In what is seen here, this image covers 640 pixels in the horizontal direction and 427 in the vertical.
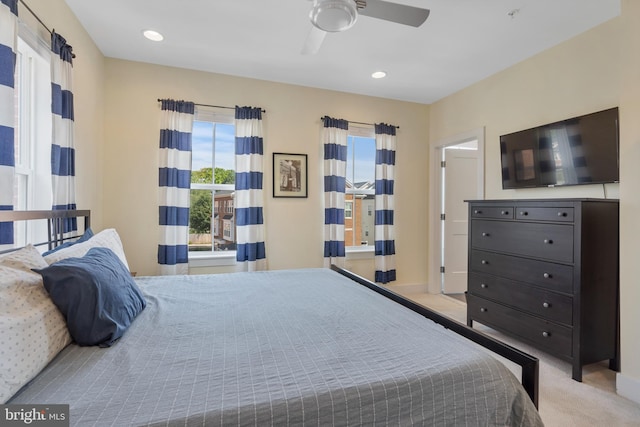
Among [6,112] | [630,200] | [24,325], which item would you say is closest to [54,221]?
[6,112]

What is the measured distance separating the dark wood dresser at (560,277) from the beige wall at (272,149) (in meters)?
1.63

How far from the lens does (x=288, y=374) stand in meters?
0.95

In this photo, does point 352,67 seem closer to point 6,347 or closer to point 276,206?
point 276,206

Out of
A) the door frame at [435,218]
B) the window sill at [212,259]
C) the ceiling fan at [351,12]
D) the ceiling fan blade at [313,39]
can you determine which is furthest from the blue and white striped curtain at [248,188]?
the door frame at [435,218]

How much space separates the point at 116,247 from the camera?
1965 mm

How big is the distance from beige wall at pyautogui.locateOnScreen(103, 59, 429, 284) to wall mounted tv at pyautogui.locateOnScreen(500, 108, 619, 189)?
1.32 m

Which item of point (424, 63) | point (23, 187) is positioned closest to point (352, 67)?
point (424, 63)

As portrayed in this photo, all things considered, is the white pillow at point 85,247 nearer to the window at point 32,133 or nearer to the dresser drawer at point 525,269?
the window at point 32,133

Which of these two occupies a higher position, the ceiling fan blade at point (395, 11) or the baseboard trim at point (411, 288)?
the ceiling fan blade at point (395, 11)

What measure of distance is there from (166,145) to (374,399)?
316cm

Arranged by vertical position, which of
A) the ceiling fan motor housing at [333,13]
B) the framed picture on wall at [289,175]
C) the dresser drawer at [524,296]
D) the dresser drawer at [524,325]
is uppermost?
the ceiling fan motor housing at [333,13]

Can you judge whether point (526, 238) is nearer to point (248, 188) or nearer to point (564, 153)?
point (564, 153)

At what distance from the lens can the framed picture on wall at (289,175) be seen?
365 cm

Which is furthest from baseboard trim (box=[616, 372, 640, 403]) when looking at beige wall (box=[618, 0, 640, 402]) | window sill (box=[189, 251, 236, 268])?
window sill (box=[189, 251, 236, 268])
